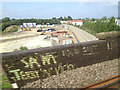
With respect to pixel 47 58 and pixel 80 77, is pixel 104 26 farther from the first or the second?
pixel 47 58

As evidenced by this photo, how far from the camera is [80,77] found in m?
7.04

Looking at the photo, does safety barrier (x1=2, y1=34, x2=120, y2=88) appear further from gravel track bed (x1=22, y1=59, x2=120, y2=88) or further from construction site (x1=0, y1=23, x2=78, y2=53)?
construction site (x1=0, y1=23, x2=78, y2=53)

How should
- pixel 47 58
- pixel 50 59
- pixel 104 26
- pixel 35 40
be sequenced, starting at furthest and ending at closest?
pixel 104 26, pixel 35 40, pixel 50 59, pixel 47 58

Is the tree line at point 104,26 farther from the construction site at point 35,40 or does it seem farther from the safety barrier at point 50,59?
the safety barrier at point 50,59

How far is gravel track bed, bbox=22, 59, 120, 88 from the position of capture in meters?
6.37

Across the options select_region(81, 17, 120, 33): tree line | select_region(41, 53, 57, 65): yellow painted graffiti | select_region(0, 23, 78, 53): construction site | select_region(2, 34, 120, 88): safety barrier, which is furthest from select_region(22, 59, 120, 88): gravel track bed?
select_region(81, 17, 120, 33): tree line

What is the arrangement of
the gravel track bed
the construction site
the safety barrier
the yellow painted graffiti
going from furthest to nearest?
1. the construction site
2. the yellow painted graffiti
3. the gravel track bed
4. the safety barrier

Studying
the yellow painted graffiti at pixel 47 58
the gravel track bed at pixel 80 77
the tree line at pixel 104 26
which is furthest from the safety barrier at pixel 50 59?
the tree line at pixel 104 26

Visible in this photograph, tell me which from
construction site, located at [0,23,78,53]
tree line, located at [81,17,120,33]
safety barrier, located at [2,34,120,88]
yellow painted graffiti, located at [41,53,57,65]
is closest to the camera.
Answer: safety barrier, located at [2,34,120,88]

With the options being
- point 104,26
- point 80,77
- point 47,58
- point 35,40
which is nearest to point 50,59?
point 47,58

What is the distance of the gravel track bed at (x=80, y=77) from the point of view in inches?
251

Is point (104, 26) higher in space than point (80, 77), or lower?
higher

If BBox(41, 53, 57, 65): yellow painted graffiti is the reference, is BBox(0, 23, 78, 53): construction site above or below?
below

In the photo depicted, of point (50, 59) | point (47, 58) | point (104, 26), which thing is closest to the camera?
point (47, 58)
